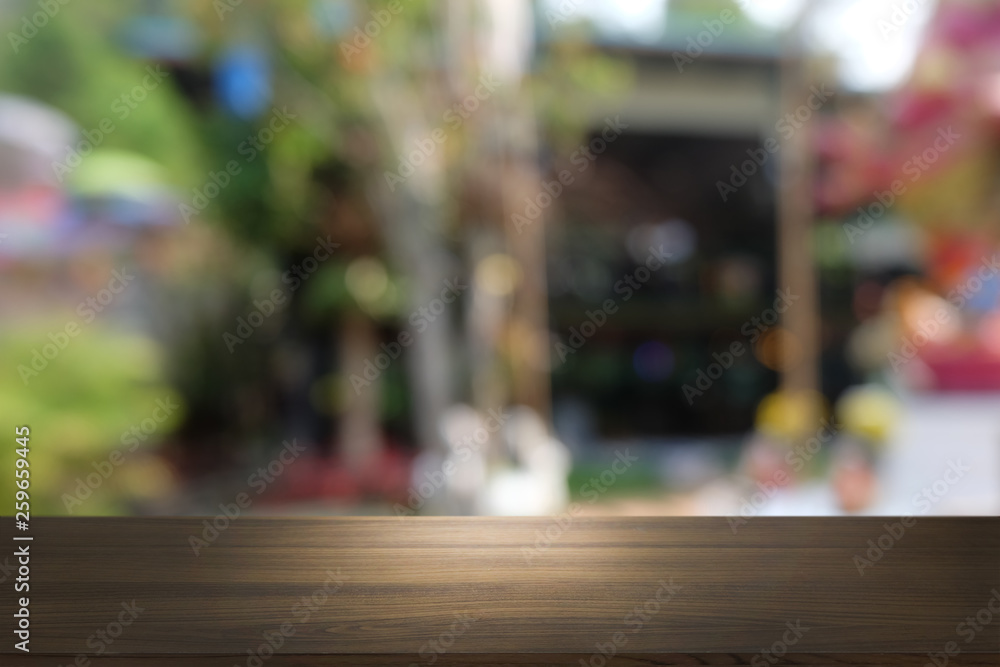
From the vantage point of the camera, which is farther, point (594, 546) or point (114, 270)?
point (114, 270)

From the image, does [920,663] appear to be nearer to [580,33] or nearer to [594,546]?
[594,546]

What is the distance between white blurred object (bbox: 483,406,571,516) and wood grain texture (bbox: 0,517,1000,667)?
2.38m

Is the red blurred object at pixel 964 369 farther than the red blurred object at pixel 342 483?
No

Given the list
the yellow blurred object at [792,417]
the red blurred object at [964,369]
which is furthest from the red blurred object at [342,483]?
the red blurred object at [964,369]

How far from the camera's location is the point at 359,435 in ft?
13.6

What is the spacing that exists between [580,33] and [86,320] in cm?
200

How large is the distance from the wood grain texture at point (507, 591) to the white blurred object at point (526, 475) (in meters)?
2.38

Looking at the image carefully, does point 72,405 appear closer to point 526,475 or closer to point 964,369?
point 526,475

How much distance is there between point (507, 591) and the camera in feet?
1.27

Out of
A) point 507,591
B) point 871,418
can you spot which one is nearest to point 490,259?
point 871,418

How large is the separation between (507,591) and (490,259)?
9.85 ft

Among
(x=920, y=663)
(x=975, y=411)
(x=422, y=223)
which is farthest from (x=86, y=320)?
(x=920, y=663)

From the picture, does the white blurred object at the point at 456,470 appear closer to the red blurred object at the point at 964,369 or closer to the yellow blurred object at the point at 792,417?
the yellow blurred object at the point at 792,417

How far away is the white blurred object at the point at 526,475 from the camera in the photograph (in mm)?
2875
